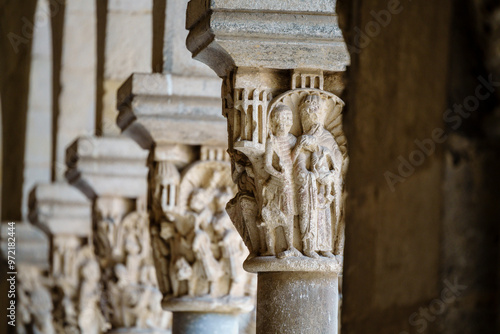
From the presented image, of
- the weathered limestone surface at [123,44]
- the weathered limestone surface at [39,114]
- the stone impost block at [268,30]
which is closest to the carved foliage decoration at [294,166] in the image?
the stone impost block at [268,30]

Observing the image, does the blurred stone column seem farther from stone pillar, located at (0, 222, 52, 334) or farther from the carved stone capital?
stone pillar, located at (0, 222, 52, 334)

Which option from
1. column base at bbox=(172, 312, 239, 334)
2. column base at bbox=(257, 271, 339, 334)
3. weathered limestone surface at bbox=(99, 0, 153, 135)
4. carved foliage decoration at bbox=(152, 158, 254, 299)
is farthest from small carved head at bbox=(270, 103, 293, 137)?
weathered limestone surface at bbox=(99, 0, 153, 135)

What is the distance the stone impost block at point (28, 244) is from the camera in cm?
947

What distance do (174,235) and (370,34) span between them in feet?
12.4

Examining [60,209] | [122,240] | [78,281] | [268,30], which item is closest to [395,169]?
[268,30]

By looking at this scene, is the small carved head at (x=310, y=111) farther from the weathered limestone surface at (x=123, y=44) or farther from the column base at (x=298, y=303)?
the weathered limestone surface at (x=123, y=44)

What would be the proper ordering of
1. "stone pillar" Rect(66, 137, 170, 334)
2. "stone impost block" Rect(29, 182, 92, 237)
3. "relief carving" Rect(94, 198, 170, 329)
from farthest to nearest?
"stone impost block" Rect(29, 182, 92, 237) < "relief carving" Rect(94, 198, 170, 329) < "stone pillar" Rect(66, 137, 170, 334)

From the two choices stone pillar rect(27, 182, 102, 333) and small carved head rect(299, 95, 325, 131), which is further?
stone pillar rect(27, 182, 102, 333)

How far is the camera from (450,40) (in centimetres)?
126

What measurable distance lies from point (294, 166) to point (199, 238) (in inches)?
64.2

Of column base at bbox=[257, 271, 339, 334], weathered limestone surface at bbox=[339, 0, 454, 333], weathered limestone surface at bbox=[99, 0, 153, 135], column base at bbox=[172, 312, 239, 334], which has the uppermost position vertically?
weathered limestone surface at bbox=[99, 0, 153, 135]

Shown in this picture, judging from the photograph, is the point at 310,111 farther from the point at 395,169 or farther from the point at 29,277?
the point at 29,277

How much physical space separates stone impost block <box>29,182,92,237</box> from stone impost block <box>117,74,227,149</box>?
315cm

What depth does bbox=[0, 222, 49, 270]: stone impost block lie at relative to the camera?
9.47m
